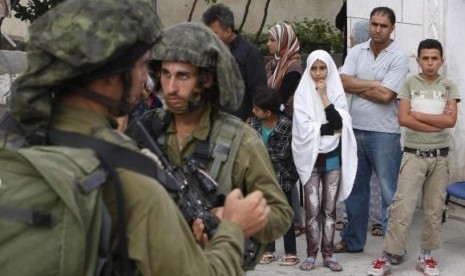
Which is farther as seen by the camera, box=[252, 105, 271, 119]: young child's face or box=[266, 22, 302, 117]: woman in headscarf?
box=[266, 22, 302, 117]: woman in headscarf

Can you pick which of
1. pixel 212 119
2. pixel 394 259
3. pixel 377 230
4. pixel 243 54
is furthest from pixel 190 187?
pixel 377 230

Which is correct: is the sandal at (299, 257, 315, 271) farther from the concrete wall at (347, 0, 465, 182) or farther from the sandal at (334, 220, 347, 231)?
the concrete wall at (347, 0, 465, 182)

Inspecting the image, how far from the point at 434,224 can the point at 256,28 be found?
741 cm

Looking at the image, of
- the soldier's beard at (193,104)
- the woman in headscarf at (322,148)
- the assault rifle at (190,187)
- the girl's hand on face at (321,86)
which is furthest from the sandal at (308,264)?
the assault rifle at (190,187)

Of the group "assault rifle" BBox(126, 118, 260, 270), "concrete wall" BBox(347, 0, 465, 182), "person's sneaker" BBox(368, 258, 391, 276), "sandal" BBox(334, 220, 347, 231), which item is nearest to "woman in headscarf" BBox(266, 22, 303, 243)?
"sandal" BBox(334, 220, 347, 231)

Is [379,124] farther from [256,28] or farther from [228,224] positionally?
[256,28]

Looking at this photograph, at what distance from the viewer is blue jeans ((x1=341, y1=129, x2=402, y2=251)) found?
674cm

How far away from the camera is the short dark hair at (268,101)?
6238mm

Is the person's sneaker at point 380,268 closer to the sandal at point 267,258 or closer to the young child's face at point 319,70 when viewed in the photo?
the sandal at point 267,258

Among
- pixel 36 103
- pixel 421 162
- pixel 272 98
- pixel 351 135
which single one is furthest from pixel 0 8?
pixel 36 103

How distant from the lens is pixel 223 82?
3016 millimetres

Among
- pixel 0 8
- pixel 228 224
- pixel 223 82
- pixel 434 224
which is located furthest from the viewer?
pixel 434 224

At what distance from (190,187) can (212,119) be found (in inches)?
20.8

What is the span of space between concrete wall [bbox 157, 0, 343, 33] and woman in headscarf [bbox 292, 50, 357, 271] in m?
6.78
